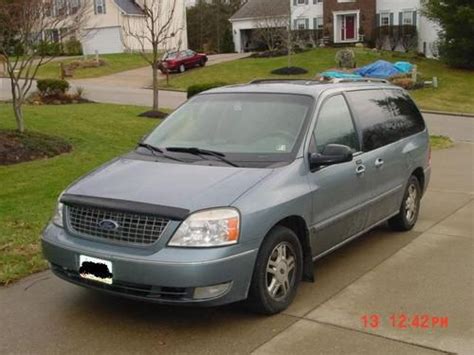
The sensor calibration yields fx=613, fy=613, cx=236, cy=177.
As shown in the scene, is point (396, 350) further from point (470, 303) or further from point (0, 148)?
point (0, 148)

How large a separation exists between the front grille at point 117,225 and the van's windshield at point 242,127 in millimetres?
1003

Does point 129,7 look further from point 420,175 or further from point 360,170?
point 360,170

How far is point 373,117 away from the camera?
6.04m

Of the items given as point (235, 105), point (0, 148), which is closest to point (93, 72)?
point (0, 148)

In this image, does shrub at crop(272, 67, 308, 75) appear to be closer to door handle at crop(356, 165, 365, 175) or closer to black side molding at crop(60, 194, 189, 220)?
door handle at crop(356, 165, 365, 175)

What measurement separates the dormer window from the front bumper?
5277 centimetres

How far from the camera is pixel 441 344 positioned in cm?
396

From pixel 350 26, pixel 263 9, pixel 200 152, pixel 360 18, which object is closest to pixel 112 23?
pixel 263 9

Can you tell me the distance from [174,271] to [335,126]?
2215mm

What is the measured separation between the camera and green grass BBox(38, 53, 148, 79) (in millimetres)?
37781

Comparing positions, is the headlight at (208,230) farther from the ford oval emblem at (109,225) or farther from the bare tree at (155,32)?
the bare tree at (155,32)

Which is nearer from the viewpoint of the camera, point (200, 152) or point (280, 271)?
point (280, 271)

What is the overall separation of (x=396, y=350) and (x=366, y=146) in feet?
7.62

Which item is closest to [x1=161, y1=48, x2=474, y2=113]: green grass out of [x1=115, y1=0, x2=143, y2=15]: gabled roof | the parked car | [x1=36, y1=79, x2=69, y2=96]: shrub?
[x1=36, y1=79, x2=69, y2=96]: shrub
